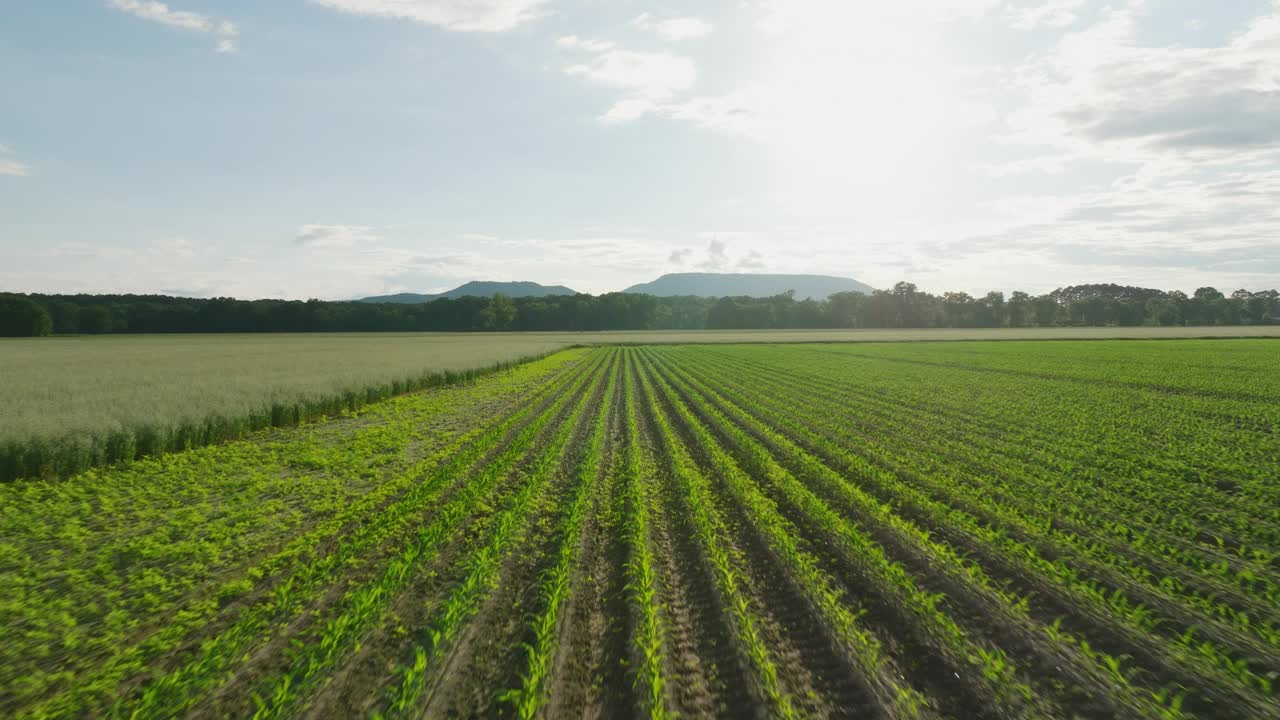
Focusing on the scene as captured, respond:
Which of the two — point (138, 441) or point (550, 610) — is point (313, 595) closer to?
point (550, 610)

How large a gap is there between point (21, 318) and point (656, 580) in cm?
10771

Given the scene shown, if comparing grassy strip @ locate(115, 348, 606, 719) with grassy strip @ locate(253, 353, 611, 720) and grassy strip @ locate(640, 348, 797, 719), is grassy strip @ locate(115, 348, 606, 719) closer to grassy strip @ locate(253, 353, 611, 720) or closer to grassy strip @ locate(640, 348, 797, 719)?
grassy strip @ locate(253, 353, 611, 720)

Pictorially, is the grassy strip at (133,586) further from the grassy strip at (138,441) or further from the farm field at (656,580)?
the grassy strip at (138,441)

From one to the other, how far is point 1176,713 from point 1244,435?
14.3 meters

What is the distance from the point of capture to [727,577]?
21.3 ft

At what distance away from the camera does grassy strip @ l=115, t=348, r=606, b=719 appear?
4410mm

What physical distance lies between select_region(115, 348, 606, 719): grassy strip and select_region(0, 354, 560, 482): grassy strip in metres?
6.41

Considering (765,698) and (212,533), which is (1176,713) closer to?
(765,698)

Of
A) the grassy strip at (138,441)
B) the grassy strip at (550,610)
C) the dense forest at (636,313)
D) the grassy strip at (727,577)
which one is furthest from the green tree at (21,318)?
the grassy strip at (727,577)

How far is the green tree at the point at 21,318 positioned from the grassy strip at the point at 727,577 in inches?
4070

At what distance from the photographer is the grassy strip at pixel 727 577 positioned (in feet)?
14.8

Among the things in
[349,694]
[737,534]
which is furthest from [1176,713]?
[349,694]

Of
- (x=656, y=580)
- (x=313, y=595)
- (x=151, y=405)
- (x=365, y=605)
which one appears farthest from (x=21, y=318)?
(x=656, y=580)

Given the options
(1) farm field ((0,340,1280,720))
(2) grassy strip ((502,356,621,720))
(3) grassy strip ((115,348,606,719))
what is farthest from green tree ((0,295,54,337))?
(2) grassy strip ((502,356,621,720))
